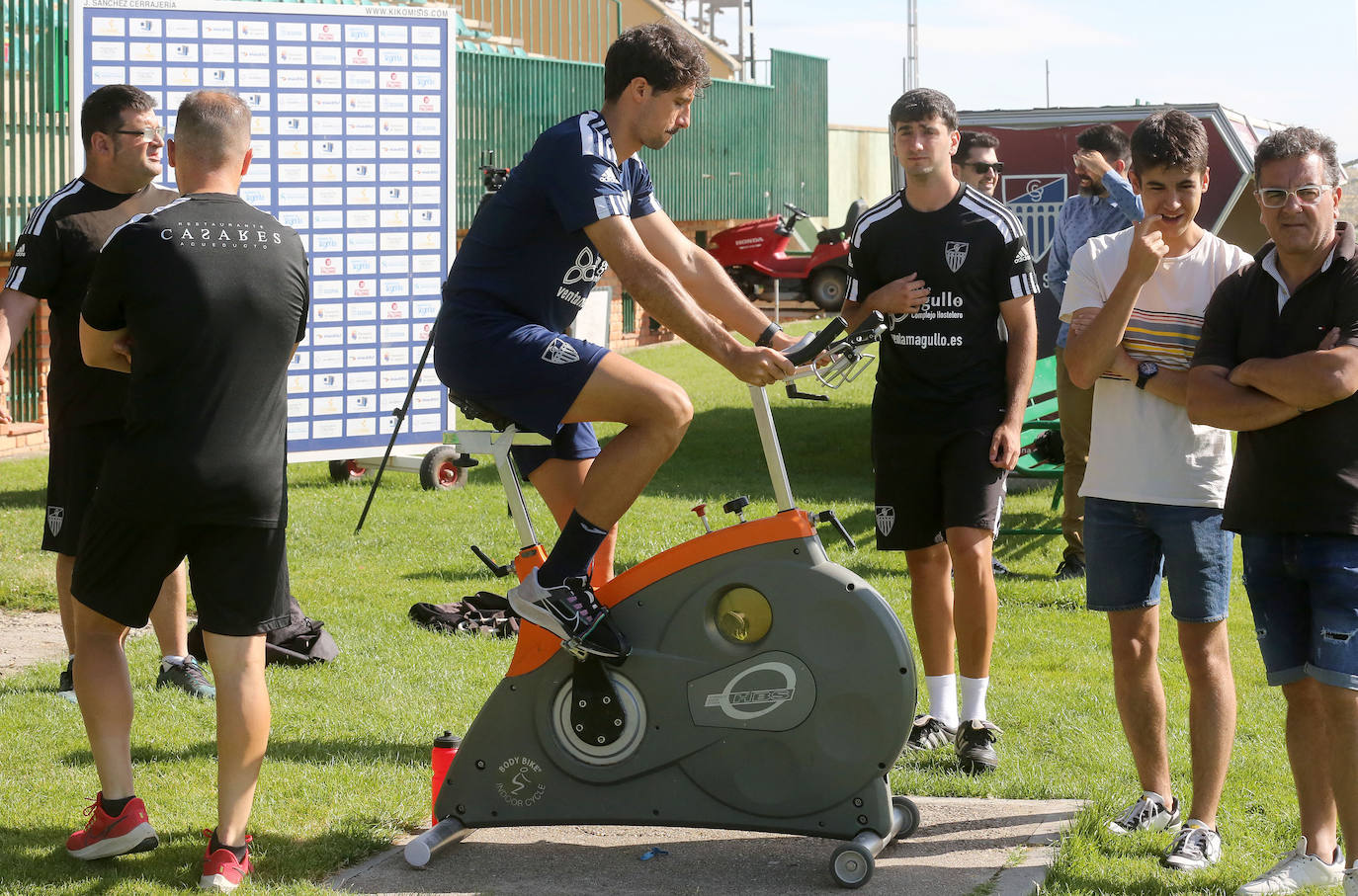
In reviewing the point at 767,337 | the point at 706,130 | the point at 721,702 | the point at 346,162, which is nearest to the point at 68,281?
the point at 767,337

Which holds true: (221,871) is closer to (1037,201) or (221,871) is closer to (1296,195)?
(1296,195)

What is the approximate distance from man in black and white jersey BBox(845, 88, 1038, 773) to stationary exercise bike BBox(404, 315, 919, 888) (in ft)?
2.67

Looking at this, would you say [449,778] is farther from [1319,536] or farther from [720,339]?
[1319,536]

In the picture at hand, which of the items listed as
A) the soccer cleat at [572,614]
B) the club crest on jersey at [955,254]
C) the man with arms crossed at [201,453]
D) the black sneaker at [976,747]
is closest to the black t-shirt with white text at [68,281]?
the man with arms crossed at [201,453]

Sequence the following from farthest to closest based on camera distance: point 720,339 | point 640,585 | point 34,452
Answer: point 34,452, point 640,585, point 720,339

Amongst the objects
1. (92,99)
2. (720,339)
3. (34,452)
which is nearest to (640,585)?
(720,339)

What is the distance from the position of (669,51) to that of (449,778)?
6.56 ft

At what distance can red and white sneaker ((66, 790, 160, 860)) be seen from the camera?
3.77 m

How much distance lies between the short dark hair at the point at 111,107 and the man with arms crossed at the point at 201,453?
1460 mm

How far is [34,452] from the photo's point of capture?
11.4 m

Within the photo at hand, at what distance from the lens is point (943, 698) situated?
4879mm

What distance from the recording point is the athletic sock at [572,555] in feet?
12.5

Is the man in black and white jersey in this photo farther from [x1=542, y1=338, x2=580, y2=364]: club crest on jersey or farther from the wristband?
[x1=542, y1=338, x2=580, y2=364]: club crest on jersey

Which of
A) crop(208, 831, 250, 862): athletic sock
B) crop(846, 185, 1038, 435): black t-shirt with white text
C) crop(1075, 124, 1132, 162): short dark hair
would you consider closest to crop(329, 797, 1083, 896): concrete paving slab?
crop(208, 831, 250, 862): athletic sock
